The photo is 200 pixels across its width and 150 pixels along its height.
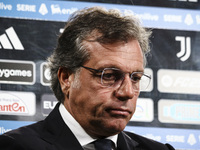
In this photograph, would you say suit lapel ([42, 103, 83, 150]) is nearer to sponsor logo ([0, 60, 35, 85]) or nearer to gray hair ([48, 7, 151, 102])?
gray hair ([48, 7, 151, 102])

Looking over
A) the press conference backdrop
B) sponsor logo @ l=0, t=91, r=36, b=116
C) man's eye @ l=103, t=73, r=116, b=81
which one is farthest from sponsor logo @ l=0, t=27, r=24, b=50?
man's eye @ l=103, t=73, r=116, b=81

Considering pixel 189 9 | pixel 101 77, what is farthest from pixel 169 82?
pixel 101 77

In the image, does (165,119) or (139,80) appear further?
(165,119)

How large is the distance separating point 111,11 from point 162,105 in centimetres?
77

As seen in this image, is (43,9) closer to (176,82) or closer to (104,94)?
(176,82)

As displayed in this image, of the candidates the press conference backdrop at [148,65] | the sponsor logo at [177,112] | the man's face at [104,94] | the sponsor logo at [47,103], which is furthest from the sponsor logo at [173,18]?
the man's face at [104,94]

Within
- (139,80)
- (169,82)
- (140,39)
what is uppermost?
(140,39)

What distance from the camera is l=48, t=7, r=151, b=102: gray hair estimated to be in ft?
4.35

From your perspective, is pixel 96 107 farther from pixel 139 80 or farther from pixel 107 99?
pixel 139 80

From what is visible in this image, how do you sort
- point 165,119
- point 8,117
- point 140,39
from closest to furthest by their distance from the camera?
point 140,39, point 8,117, point 165,119

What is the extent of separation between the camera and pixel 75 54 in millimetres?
1352

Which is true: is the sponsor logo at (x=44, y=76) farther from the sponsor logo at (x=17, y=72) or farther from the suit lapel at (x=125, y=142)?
the suit lapel at (x=125, y=142)

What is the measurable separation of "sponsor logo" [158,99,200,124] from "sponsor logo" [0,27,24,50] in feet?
2.36

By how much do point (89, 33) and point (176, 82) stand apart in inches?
34.3
